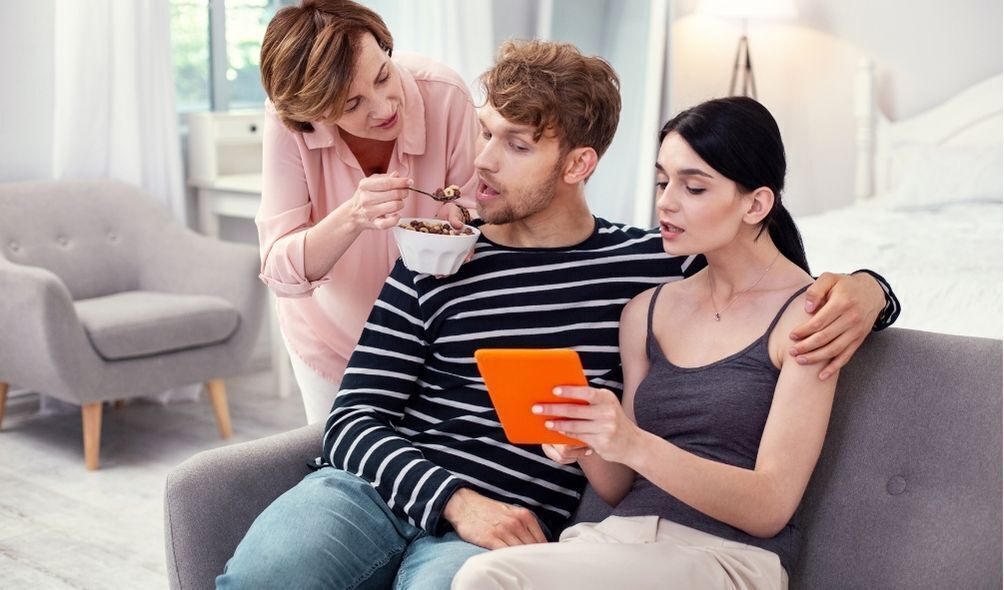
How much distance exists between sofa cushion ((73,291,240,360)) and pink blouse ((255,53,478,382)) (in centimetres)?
143

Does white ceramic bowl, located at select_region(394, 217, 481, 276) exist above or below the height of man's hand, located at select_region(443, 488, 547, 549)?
above

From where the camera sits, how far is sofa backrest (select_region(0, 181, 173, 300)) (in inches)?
147

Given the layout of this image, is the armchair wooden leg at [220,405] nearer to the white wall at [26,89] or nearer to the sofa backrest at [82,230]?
the sofa backrest at [82,230]

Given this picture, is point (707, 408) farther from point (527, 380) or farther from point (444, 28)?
point (444, 28)

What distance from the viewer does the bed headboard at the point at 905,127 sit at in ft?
16.4

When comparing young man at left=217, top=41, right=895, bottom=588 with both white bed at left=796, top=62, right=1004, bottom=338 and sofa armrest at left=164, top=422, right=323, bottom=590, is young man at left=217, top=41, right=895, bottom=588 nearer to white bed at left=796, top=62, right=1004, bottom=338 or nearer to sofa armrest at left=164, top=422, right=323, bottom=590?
sofa armrest at left=164, top=422, right=323, bottom=590

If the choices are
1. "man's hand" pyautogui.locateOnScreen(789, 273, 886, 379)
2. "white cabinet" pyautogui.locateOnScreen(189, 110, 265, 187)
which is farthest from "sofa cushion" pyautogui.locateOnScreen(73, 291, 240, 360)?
"man's hand" pyautogui.locateOnScreen(789, 273, 886, 379)

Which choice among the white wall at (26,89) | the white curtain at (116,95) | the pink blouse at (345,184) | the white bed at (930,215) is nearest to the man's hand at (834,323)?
the pink blouse at (345,184)

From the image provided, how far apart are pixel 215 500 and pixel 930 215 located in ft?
11.3

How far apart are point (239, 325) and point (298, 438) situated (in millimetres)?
2032

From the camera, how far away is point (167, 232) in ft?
13.1

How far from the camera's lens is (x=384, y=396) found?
5.82ft

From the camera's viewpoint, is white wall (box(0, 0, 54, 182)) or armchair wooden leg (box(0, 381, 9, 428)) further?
white wall (box(0, 0, 54, 182))

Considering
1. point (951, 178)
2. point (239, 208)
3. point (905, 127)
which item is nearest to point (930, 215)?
point (951, 178)
